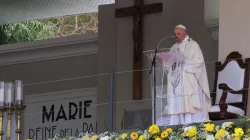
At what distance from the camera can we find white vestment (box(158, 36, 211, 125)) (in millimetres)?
11812

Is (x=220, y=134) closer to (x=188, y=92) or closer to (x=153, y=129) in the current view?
(x=153, y=129)

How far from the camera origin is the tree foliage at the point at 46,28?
18.8 metres

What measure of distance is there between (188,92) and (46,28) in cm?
782

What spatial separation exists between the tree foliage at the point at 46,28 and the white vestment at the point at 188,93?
22.5ft

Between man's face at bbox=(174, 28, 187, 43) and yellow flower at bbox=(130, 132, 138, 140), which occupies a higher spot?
man's face at bbox=(174, 28, 187, 43)

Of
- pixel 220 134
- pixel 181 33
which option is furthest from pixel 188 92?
pixel 220 134

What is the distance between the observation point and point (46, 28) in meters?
19.3

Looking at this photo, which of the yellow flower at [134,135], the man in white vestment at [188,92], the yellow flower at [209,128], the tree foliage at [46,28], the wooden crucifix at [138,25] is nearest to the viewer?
the yellow flower at [209,128]

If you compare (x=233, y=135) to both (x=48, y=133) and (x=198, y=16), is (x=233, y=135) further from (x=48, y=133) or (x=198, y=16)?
(x=48, y=133)

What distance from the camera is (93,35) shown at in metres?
17.2

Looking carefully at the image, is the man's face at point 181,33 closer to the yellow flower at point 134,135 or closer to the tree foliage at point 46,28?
the yellow flower at point 134,135

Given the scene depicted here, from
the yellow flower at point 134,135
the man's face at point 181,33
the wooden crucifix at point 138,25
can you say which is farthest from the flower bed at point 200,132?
the wooden crucifix at point 138,25

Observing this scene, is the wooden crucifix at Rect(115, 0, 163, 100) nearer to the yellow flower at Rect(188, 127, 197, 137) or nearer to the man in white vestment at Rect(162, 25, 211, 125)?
the man in white vestment at Rect(162, 25, 211, 125)

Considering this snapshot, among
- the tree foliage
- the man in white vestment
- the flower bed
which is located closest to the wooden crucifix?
the man in white vestment
